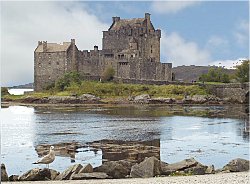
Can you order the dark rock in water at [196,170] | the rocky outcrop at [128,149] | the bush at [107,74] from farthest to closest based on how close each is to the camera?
the bush at [107,74]
the rocky outcrop at [128,149]
the dark rock in water at [196,170]

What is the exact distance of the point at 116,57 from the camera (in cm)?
7831

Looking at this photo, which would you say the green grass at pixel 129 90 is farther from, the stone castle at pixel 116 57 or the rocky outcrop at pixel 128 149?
the rocky outcrop at pixel 128 149

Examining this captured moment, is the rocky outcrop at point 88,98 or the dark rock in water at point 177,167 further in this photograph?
the rocky outcrop at point 88,98

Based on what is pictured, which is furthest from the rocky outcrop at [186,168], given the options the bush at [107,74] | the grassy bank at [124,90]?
the bush at [107,74]

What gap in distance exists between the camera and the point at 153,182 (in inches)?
523

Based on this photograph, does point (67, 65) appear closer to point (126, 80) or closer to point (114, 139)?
point (126, 80)

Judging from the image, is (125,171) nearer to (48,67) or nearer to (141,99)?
(141,99)

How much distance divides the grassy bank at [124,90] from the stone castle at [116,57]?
3601 mm

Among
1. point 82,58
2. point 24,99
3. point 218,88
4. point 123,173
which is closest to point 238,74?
point 218,88

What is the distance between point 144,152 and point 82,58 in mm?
54653

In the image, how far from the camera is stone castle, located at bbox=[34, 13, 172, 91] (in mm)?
72875

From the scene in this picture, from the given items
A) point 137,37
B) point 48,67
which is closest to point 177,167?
point 48,67

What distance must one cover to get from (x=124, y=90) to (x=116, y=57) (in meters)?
9.38

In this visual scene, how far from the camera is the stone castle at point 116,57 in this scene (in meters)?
72.9
